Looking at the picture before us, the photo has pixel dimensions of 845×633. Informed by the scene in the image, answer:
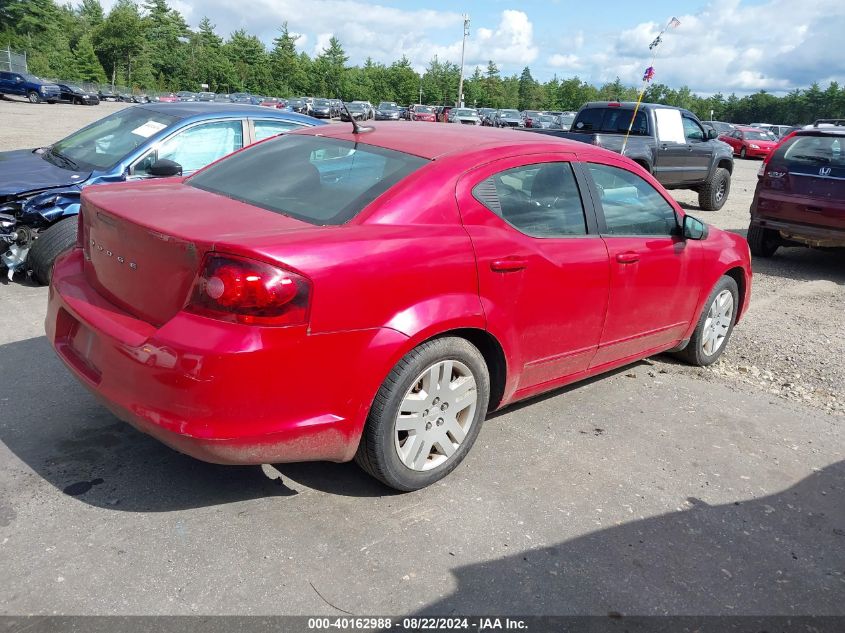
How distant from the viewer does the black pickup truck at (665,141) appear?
1241 cm

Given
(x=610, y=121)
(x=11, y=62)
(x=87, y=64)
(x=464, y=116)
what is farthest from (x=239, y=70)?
(x=610, y=121)

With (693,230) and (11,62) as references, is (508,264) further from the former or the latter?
(11,62)

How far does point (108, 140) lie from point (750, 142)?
111 ft

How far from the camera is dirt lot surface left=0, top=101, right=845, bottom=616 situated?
261 cm

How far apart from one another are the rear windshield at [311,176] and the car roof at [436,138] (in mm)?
81

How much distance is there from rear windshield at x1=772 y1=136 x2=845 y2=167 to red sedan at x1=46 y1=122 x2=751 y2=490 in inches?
218

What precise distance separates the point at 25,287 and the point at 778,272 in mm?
8332

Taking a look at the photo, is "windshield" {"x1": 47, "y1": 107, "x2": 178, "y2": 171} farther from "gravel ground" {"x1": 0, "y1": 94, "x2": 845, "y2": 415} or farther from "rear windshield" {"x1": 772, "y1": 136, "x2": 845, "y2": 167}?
"rear windshield" {"x1": 772, "y1": 136, "x2": 845, "y2": 167}

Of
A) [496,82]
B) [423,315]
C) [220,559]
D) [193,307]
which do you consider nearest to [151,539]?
[220,559]

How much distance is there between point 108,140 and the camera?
268 inches

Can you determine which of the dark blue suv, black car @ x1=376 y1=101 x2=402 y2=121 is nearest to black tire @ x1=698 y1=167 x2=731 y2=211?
black car @ x1=376 y1=101 x2=402 y2=121

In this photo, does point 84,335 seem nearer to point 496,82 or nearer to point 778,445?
point 778,445

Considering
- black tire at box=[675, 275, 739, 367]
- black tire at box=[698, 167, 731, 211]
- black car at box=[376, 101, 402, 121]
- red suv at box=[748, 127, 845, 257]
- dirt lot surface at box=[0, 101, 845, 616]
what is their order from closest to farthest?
dirt lot surface at box=[0, 101, 845, 616], black tire at box=[675, 275, 739, 367], red suv at box=[748, 127, 845, 257], black tire at box=[698, 167, 731, 211], black car at box=[376, 101, 402, 121]

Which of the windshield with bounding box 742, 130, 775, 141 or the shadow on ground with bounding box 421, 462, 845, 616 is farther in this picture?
the windshield with bounding box 742, 130, 775, 141
